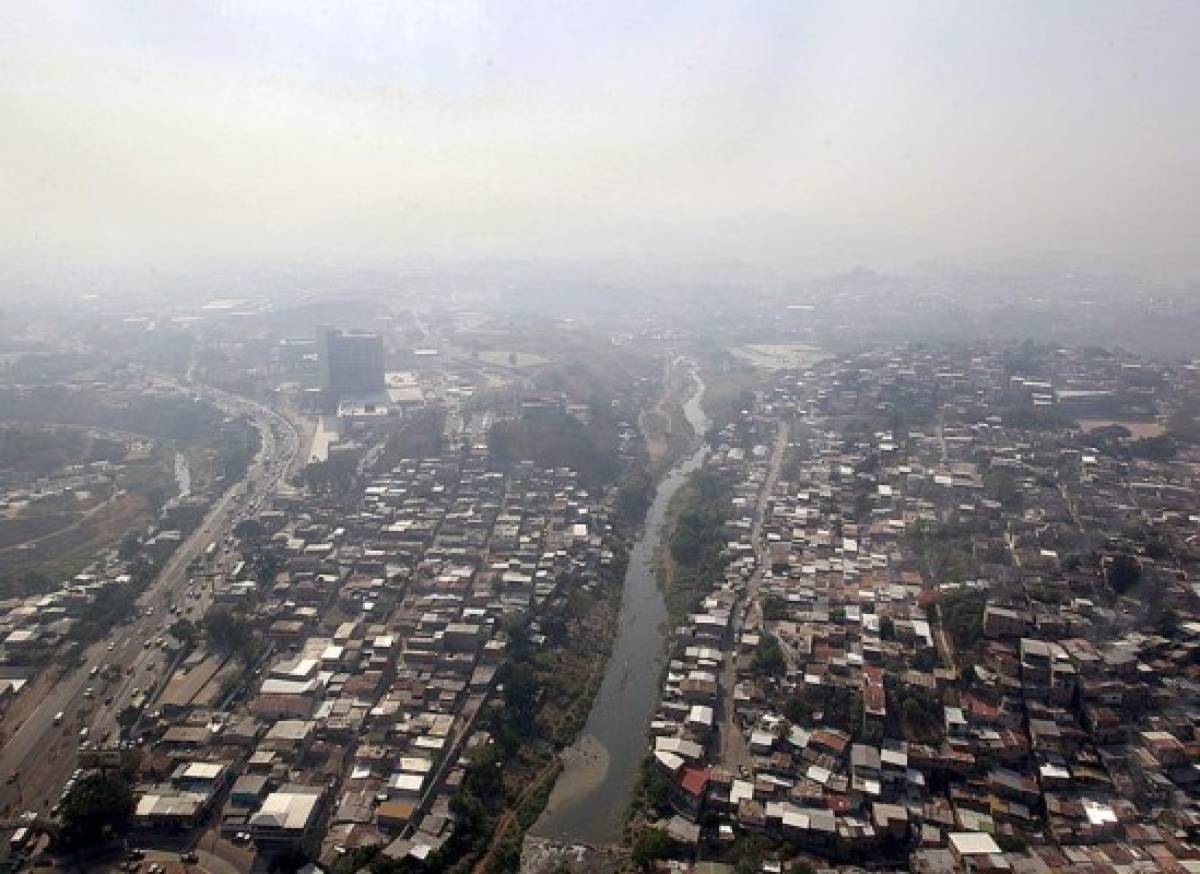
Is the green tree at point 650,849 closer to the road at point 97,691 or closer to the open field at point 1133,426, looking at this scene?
the road at point 97,691

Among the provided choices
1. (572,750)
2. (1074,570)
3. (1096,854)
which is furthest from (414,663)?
(1074,570)

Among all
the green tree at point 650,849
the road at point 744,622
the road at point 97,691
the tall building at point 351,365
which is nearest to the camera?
the green tree at point 650,849

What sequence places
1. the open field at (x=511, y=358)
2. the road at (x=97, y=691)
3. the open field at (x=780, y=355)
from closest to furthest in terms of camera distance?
the road at (x=97, y=691) < the open field at (x=511, y=358) < the open field at (x=780, y=355)

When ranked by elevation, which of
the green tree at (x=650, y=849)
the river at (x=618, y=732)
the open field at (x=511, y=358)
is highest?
the green tree at (x=650, y=849)

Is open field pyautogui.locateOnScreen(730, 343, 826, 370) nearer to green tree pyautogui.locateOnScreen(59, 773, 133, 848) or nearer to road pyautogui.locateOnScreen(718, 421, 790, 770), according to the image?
road pyautogui.locateOnScreen(718, 421, 790, 770)

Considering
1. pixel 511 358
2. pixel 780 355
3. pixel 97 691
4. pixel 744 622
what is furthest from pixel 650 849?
pixel 780 355

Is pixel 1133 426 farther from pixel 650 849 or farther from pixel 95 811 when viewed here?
pixel 95 811

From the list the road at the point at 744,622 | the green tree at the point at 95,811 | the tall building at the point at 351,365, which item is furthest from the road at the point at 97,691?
the tall building at the point at 351,365
